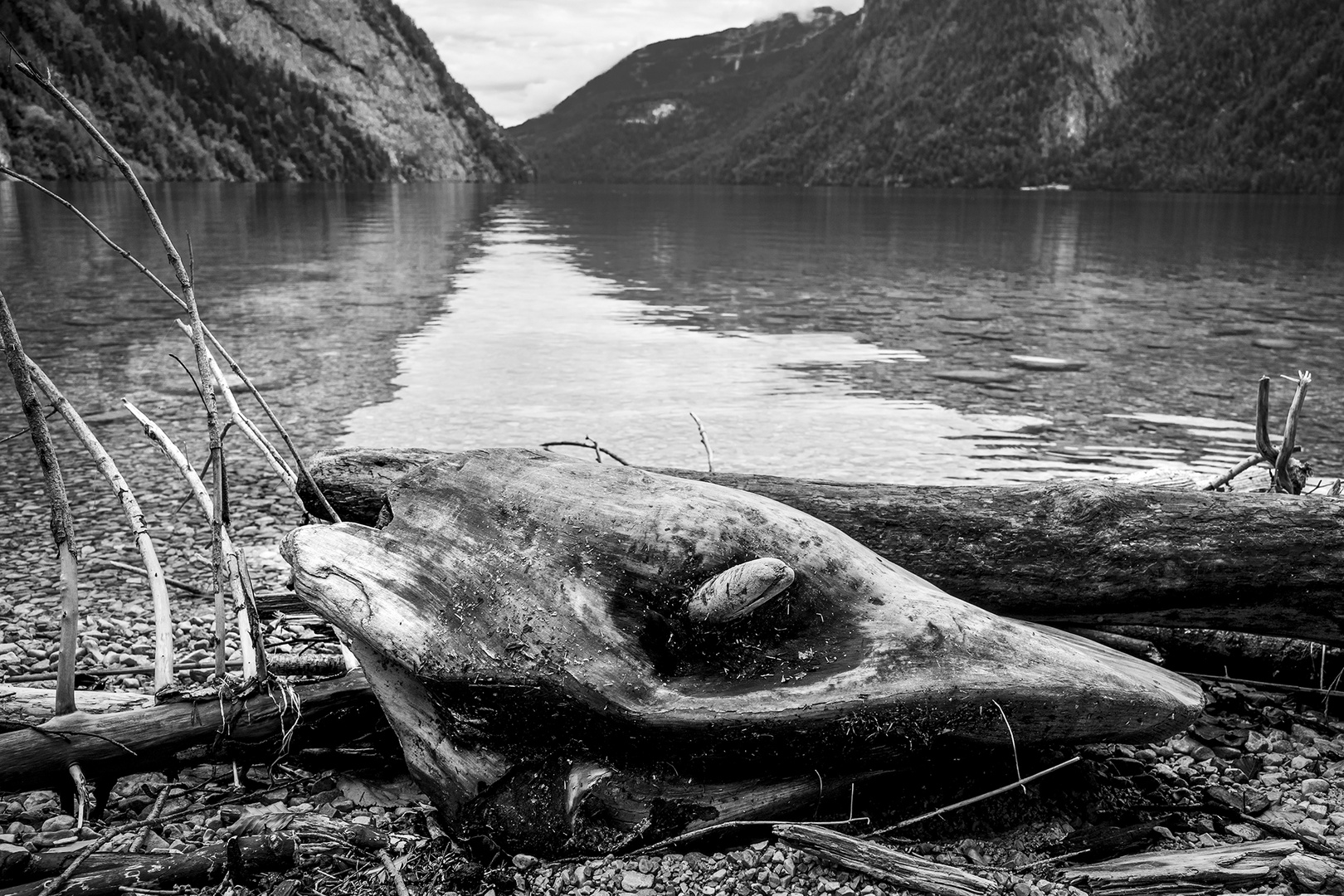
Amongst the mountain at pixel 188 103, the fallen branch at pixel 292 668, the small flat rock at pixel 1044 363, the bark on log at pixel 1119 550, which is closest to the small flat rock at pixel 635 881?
the fallen branch at pixel 292 668

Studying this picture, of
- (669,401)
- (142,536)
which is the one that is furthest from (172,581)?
(669,401)

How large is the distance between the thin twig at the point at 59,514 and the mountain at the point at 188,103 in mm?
109772

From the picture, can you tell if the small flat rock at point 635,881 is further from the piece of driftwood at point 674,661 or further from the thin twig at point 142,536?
the thin twig at point 142,536

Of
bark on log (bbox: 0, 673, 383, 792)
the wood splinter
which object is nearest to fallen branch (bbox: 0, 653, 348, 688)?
bark on log (bbox: 0, 673, 383, 792)

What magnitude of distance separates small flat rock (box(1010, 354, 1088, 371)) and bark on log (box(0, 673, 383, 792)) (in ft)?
41.7

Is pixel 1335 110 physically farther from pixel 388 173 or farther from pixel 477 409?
pixel 477 409

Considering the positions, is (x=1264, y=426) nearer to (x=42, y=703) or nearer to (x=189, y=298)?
(x=189, y=298)

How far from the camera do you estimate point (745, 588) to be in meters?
3.37

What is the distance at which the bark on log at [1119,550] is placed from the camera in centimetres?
421

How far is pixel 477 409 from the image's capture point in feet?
39.5

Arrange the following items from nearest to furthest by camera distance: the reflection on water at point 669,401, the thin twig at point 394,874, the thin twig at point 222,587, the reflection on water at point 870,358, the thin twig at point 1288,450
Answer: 1. the thin twig at point 394,874
2. the thin twig at point 222,587
3. the thin twig at point 1288,450
4. the reflection on water at point 669,401
5. the reflection on water at point 870,358

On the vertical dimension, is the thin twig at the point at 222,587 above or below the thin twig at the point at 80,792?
above

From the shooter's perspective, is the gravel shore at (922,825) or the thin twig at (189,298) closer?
the gravel shore at (922,825)

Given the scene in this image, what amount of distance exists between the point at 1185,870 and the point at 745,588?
1712mm
